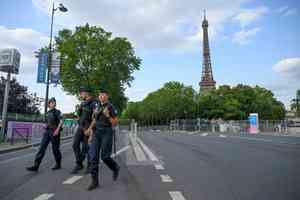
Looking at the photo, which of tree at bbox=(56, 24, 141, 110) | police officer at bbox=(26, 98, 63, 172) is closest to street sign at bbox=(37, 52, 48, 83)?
tree at bbox=(56, 24, 141, 110)

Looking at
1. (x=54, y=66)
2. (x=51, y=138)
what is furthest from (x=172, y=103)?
(x=51, y=138)

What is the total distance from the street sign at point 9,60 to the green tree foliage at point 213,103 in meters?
62.8

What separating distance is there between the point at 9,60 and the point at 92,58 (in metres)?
20.7

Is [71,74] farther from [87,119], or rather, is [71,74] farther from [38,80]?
[87,119]

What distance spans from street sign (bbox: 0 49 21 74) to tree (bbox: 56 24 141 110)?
18.8 metres

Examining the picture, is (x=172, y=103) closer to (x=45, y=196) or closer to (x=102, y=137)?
(x=102, y=137)

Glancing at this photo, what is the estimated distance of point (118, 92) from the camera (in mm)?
40969

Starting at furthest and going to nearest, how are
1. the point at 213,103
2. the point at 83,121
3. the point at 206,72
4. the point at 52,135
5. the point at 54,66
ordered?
the point at 206,72, the point at 213,103, the point at 54,66, the point at 52,135, the point at 83,121

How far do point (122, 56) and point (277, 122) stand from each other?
22.7 metres

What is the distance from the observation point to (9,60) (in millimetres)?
18500

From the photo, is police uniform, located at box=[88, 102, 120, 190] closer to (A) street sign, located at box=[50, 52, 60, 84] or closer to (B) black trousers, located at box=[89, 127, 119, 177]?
(B) black trousers, located at box=[89, 127, 119, 177]

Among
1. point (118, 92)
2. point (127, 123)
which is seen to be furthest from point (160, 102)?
point (118, 92)

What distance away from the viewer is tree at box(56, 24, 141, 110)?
38156mm

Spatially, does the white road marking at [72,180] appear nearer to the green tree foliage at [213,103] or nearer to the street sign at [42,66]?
the street sign at [42,66]
